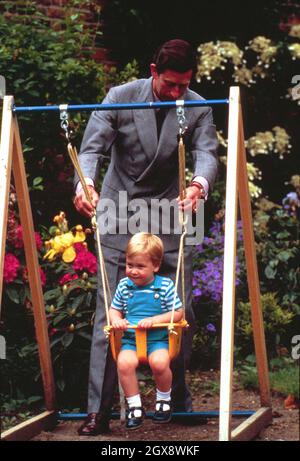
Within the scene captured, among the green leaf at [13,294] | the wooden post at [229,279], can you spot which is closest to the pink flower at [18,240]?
the green leaf at [13,294]

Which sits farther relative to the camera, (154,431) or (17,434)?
(154,431)

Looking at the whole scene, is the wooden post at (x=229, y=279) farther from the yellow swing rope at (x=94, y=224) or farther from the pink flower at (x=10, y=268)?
the pink flower at (x=10, y=268)

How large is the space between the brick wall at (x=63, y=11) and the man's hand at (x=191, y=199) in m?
2.56

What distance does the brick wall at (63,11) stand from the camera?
6.59m

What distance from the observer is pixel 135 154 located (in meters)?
4.65

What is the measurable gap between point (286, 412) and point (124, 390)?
1.48 m

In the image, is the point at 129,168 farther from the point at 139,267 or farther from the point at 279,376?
the point at 279,376

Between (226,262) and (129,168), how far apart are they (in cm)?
91

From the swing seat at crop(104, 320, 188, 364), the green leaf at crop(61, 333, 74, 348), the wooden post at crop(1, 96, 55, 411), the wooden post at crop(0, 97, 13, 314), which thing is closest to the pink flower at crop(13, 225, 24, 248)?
the green leaf at crop(61, 333, 74, 348)

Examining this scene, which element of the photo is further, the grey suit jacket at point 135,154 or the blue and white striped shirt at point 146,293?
the grey suit jacket at point 135,154

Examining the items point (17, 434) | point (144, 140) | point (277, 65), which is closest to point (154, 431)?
point (17, 434)

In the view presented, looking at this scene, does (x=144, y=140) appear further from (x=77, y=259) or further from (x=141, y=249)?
(x=77, y=259)

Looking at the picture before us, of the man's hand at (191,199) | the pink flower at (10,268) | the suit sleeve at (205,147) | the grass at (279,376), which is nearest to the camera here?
the man's hand at (191,199)

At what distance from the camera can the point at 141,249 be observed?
13.9 feet
